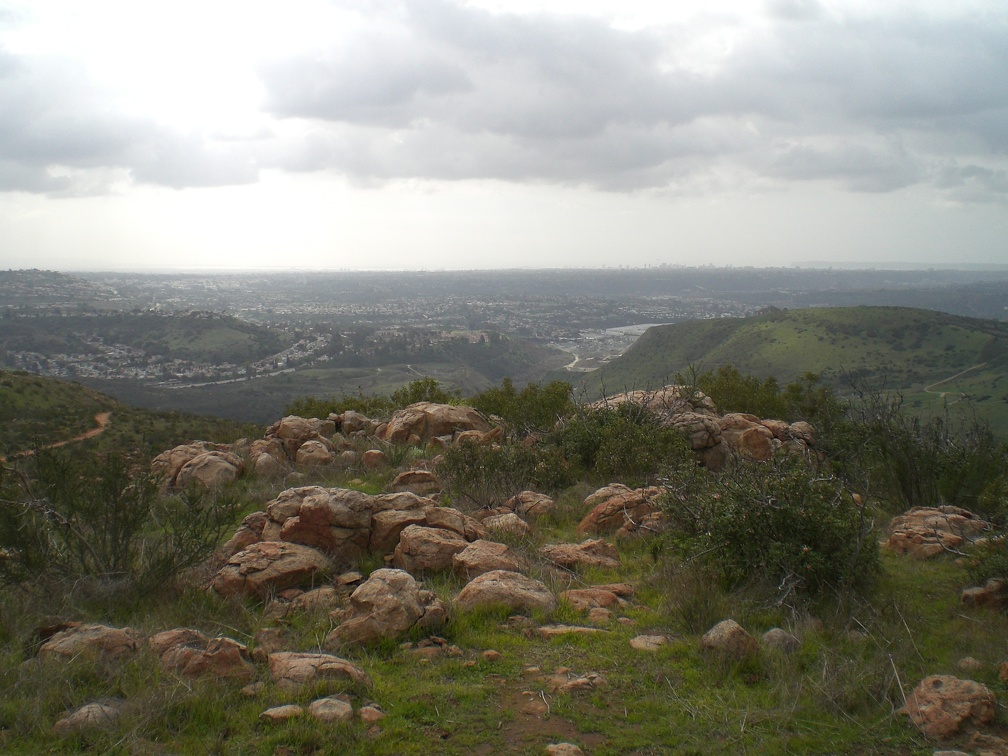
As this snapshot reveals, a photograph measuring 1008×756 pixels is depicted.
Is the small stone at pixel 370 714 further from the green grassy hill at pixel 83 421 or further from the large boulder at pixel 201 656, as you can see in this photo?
the green grassy hill at pixel 83 421

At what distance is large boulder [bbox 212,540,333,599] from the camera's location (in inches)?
254

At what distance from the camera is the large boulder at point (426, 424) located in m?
16.7

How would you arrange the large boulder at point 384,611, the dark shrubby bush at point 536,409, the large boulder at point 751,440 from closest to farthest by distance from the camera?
1. the large boulder at point 384,611
2. the large boulder at point 751,440
3. the dark shrubby bush at point 536,409

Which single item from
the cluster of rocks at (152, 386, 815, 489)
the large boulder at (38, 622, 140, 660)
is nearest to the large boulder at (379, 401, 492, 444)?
the cluster of rocks at (152, 386, 815, 489)

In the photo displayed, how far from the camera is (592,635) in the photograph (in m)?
5.61

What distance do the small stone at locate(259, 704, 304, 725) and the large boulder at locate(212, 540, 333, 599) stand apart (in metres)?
2.35

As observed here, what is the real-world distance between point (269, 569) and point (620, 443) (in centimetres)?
784

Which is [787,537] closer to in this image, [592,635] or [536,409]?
[592,635]

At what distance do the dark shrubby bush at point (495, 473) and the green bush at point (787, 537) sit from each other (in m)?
4.28

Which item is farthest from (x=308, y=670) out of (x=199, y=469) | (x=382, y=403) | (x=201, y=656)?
(x=382, y=403)

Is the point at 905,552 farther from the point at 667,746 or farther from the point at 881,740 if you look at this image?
the point at 667,746

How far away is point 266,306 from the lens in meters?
143

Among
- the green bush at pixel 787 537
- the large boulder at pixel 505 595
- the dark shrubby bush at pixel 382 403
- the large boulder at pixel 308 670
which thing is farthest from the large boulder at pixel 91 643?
the dark shrubby bush at pixel 382 403

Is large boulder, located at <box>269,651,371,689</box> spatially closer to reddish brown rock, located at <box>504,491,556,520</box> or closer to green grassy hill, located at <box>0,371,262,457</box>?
reddish brown rock, located at <box>504,491,556,520</box>
